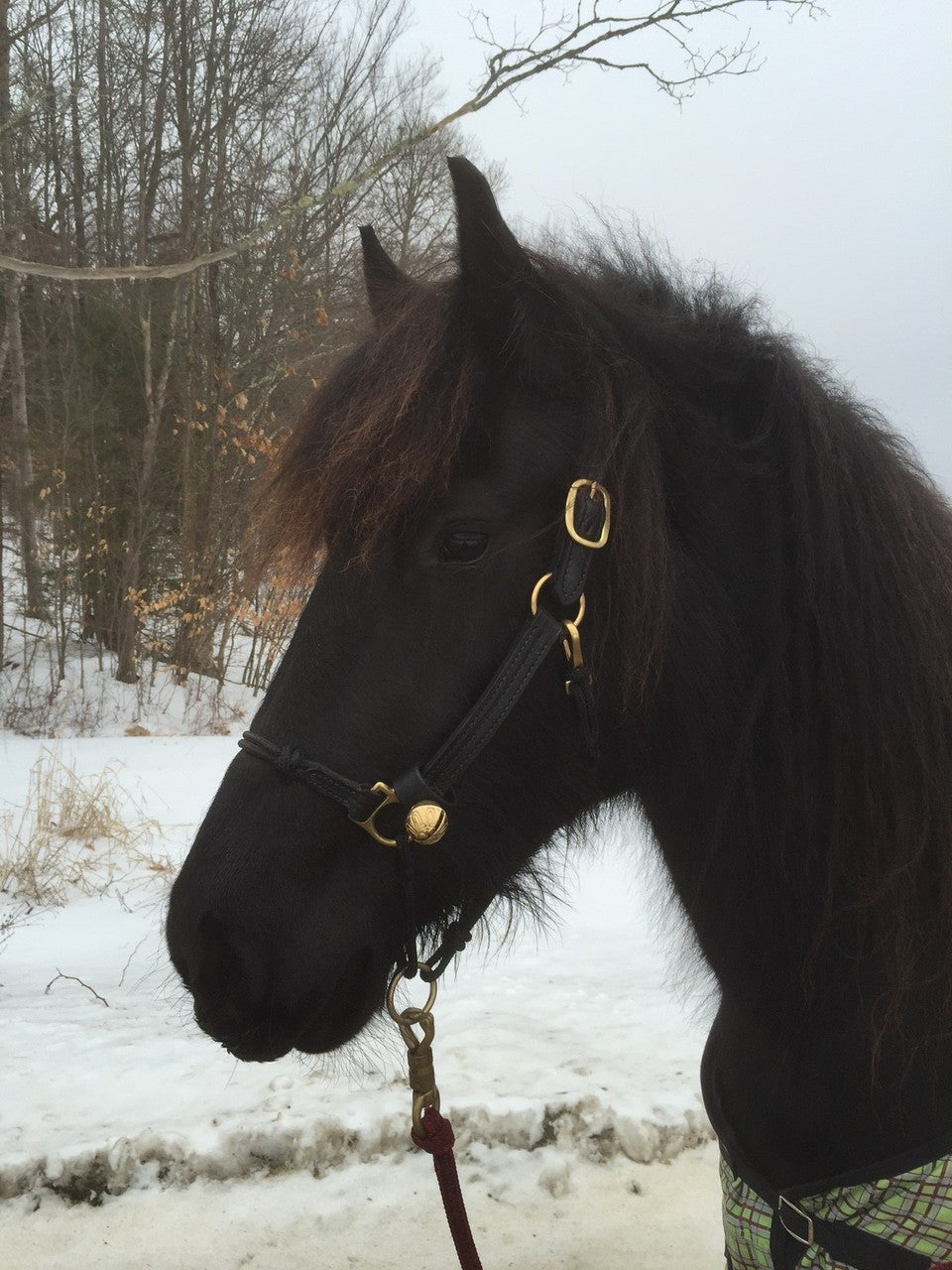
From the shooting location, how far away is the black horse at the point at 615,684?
121 cm

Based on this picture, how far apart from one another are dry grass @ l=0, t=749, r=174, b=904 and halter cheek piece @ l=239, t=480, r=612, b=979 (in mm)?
4249

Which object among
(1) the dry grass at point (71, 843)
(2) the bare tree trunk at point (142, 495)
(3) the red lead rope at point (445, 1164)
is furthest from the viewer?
(2) the bare tree trunk at point (142, 495)

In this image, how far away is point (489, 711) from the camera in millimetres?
1201

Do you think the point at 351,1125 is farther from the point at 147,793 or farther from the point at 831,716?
the point at 147,793

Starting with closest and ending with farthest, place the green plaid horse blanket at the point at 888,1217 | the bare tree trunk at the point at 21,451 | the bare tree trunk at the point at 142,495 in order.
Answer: the green plaid horse blanket at the point at 888,1217 → the bare tree trunk at the point at 21,451 → the bare tree trunk at the point at 142,495

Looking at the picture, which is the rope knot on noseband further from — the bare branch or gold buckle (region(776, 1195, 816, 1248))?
the bare branch

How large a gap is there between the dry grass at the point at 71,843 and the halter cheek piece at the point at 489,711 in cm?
425

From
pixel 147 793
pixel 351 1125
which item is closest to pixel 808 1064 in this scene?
pixel 351 1125

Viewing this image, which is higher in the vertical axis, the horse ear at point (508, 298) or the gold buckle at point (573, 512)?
the horse ear at point (508, 298)

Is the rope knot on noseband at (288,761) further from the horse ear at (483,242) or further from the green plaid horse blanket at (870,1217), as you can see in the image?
the green plaid horse blanket at (870,1217)

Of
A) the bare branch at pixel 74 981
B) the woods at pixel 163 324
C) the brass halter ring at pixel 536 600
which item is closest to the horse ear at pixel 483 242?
the brass halter ring at pixel 536 600

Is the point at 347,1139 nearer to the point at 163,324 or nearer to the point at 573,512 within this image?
the point at 573,512

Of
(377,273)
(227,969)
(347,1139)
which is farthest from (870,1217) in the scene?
Answer: (347,1139)

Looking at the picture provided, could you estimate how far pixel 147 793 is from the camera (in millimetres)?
6512
